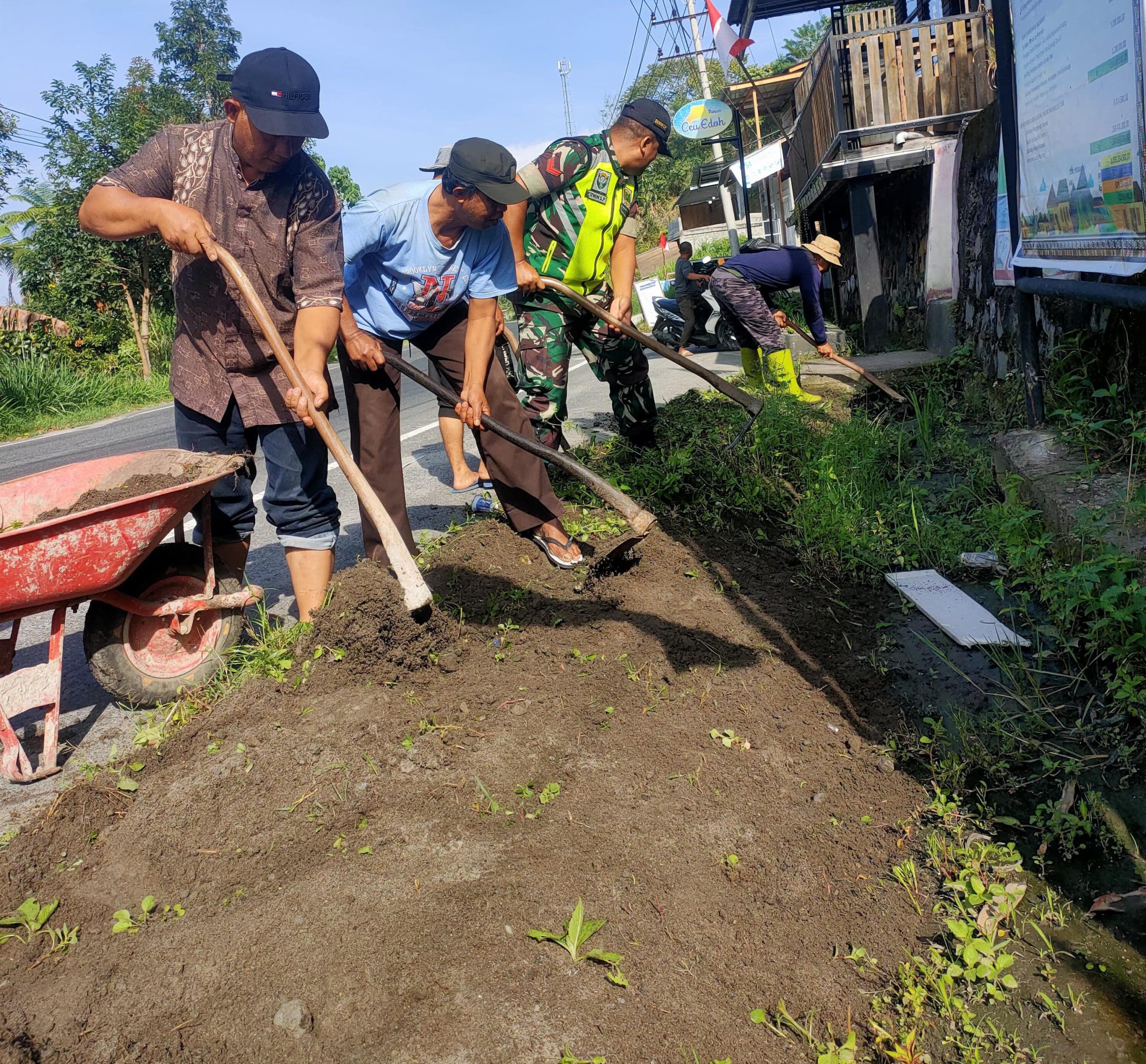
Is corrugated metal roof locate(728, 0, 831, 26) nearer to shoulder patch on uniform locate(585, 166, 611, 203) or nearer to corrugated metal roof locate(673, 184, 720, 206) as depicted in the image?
shoulder patch on uniform locate(585, 166, 611, 203)

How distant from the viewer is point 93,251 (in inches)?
749

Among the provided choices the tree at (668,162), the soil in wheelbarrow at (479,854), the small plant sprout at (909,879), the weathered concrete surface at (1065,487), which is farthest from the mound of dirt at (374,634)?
the tree at (668,162)

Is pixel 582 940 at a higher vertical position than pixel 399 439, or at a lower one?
lower

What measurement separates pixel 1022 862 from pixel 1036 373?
129 inches

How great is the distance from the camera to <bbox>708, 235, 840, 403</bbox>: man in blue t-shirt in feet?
24.3

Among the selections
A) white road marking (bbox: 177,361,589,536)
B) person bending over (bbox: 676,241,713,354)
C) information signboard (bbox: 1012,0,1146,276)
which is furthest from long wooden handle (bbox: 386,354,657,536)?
person bending over (bbox: 676,241,713,354)

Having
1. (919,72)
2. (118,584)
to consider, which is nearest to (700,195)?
(919,72)

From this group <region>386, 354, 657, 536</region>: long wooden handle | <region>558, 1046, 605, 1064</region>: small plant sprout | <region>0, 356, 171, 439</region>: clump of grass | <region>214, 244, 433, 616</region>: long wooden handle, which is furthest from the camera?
<region>0, 356, 171, 439</region>: clump of grass

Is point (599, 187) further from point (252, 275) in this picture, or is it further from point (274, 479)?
point (274, 479)

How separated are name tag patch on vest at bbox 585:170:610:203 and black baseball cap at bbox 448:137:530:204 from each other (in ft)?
5.11

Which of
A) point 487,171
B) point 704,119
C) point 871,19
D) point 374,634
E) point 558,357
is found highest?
point 871,19

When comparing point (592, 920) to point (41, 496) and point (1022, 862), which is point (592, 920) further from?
point (41, 496)

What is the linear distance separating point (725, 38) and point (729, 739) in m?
14.7

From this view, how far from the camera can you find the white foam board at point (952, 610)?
11.3ft
